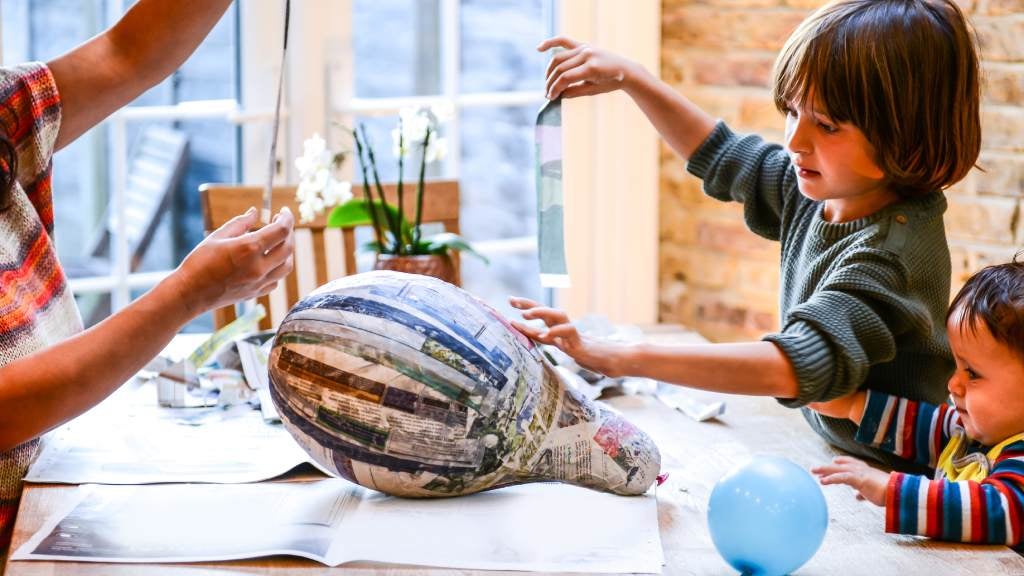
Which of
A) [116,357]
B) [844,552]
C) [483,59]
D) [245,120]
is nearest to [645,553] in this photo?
[844,552]

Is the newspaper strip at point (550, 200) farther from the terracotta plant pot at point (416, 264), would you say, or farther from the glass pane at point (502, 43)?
the glass pane at point (502, 43)

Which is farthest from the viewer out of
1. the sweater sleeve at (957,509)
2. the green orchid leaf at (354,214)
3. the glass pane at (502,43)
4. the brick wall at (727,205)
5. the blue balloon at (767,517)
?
the glass pane at (502,43)

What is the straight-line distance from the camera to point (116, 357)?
1.21m

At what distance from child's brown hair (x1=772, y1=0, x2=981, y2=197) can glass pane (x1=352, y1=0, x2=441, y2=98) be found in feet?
4.62

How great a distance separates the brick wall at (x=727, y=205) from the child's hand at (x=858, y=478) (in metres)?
1.04

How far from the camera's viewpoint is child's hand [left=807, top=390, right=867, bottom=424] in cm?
142

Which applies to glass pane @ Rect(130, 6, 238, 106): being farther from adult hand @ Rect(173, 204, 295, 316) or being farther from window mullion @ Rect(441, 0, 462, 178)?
adult hand @ Rect(173, 204, 295, 316)

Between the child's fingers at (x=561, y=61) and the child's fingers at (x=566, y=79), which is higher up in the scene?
the child's fingers at (x=561, y=61)

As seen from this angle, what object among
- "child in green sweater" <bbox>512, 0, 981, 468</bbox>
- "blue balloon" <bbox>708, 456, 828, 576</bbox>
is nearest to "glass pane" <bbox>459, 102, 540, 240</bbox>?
"child in green sweater" <bbox>512, 0, 981, 468</bbox>

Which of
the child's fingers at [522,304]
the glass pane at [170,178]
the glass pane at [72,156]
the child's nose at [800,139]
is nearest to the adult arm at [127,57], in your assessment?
the child's fingers at [522,304]

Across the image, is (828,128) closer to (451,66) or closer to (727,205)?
(727,205)

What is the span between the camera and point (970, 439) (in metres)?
1.33

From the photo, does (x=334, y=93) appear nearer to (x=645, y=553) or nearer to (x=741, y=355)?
(x=741, y=355)

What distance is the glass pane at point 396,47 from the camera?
2.61m
